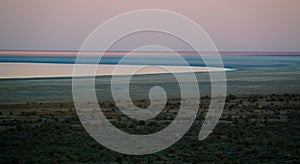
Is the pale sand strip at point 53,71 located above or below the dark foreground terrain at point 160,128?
above

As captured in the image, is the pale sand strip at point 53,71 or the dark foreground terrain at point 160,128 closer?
the dark foreground terrain at point 160,128

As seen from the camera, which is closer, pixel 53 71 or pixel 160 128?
pixel 160 128

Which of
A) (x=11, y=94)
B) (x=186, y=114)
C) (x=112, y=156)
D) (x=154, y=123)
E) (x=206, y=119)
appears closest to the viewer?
(x=112, y=156)

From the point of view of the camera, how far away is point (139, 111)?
114 feet

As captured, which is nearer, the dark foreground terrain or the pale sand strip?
the dark foreground terrain

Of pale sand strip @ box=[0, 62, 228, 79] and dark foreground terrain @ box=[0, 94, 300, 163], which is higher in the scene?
pale sand strip @ box=[0, 62, 228, 79]

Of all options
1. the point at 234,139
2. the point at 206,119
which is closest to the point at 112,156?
the point at 234,139

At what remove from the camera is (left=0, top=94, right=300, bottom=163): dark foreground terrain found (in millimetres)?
18375

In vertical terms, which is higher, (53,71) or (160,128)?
(53,71)

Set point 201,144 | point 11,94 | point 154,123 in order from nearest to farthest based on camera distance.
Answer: point 201,144 → point 154,123 → point 11,94

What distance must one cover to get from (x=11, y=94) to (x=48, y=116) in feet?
71.3

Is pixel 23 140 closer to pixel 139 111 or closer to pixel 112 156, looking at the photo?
pixel 112 156

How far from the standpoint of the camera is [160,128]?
86.3ft

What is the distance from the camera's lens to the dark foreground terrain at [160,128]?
18.4 m
